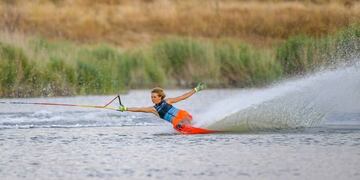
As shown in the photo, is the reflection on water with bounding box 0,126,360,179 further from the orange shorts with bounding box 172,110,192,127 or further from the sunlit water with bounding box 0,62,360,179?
the orange shorts with bounding box 172,110,192,127

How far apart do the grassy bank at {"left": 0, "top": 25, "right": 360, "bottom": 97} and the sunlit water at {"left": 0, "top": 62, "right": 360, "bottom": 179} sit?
3.78m

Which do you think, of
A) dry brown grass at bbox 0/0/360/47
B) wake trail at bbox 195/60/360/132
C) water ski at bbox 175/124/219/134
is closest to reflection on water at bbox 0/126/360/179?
water ski at bbox 175/124/219/134

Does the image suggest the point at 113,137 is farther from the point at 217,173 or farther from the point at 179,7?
the point at 179,7

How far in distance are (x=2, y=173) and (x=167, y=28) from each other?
1858 inches

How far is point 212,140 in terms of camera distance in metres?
18.1

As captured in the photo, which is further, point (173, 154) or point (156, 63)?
point (156, 63)

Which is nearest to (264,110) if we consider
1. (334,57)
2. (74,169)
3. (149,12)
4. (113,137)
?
(113,137)

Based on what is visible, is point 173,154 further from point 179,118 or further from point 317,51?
point 317,51

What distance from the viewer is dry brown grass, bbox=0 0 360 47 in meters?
53.8

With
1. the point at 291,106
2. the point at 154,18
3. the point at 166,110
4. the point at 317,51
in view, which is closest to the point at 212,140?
the point at 166,110

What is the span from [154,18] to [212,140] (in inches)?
1799

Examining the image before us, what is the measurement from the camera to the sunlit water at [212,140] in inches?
→ 581

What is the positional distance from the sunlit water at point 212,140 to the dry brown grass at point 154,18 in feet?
91.7

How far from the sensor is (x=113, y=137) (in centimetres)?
1895
